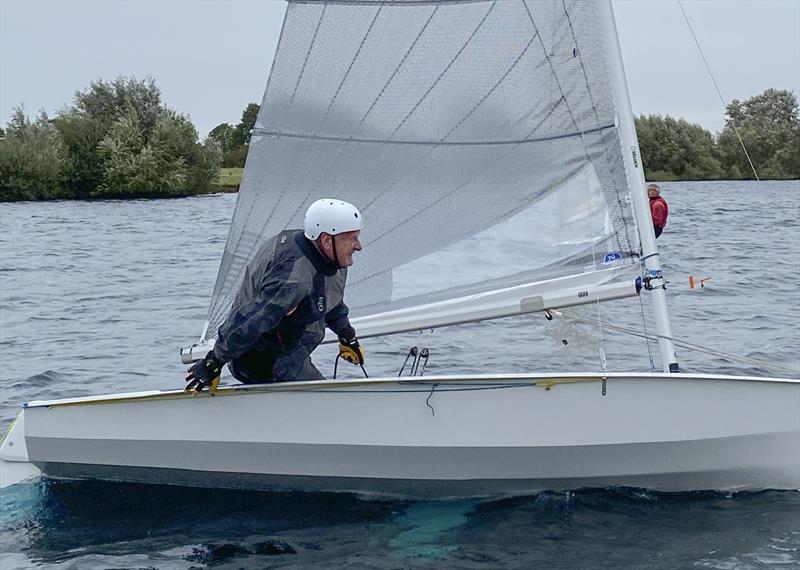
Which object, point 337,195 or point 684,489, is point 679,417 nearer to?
point 684,489

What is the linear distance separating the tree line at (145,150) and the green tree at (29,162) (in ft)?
0.10

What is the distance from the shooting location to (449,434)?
4781mm

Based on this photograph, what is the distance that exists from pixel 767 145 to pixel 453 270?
3445 cm

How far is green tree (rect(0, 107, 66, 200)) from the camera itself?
1369 inches

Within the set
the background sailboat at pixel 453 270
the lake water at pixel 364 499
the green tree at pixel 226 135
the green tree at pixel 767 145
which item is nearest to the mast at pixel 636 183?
the background sailboat at pixel 453 270

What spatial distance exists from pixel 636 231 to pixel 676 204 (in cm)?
2108

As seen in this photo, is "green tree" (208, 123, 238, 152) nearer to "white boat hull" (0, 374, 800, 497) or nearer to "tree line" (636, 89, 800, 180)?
"tree line" (636, 89, 800, 180)

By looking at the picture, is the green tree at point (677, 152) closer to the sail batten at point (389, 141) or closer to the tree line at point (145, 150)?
the tree line at point (145, 150)

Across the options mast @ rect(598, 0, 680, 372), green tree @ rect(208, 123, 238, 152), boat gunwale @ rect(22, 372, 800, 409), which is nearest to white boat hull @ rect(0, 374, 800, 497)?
boat gunwale @ rect(22, 372, 800, 409)

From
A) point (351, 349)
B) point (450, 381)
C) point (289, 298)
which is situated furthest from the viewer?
point (351, 349)

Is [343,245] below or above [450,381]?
above

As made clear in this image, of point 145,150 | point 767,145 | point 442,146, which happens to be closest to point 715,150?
point 767,145

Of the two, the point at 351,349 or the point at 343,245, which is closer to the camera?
the point at 343,245

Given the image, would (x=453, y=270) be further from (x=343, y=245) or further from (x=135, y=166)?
(x=135, y=166)
